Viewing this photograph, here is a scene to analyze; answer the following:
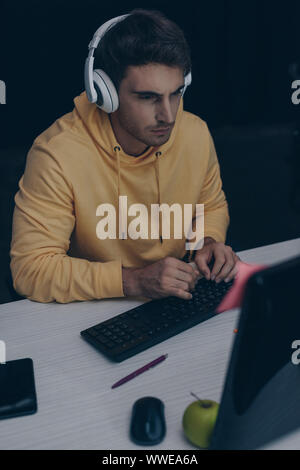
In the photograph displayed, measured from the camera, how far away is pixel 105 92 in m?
1.26

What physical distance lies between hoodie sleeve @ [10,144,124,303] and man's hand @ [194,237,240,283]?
8.0 inches

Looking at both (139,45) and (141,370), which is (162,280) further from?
(139,45)

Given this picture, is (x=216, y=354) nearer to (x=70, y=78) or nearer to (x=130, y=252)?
(x=130, y=252)

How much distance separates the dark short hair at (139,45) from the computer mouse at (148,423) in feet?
2.76

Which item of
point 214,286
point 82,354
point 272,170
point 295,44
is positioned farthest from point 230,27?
point 82,354

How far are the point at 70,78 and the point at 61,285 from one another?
3.23m

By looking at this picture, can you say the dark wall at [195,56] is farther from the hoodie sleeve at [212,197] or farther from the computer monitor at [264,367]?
the computer monitor at [264,367]

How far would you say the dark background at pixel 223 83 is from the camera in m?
3.50

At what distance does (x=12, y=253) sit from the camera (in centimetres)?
124

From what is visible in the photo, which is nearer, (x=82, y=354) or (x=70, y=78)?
(x=82, y=354)

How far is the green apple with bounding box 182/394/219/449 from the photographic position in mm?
746

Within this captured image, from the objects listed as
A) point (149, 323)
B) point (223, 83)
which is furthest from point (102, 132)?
point (223, 83)

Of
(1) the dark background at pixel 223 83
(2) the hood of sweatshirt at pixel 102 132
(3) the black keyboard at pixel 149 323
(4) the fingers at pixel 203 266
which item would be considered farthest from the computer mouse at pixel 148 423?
(1) the dark background at pixel 223 83

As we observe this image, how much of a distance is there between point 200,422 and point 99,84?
86 cm
